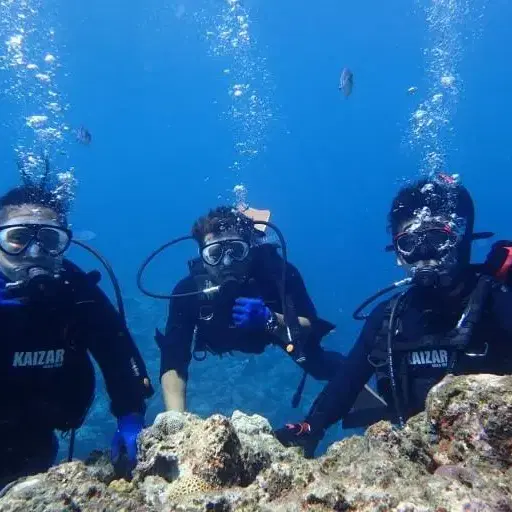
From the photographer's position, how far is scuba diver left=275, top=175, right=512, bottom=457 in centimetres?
397

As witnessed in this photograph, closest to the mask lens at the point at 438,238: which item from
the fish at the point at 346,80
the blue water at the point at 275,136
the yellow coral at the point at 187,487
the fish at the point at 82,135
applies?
the blue water at the point at 275,136

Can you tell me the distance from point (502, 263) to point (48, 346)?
4.00 metres

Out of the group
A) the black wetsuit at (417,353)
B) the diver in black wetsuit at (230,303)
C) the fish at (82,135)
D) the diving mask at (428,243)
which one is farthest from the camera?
the fish at (82,135)

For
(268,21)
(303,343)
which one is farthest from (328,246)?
(303,343)

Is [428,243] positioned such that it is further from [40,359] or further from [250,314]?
[40,359]

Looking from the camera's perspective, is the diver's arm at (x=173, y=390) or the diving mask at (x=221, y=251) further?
the diving mask at (x=221, y=251)

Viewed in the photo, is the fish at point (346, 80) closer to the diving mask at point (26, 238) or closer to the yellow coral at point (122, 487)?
the diving mask at point (26, 238)

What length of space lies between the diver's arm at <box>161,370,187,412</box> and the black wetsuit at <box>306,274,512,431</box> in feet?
5.27

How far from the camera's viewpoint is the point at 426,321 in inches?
171

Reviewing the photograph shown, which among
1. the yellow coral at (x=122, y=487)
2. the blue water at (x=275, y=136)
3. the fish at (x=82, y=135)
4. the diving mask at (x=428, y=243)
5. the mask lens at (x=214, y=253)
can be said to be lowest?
the yellow coral at (x=122, y=487)

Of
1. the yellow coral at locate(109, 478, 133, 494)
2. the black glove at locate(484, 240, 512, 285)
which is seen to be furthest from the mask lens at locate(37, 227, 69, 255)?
the black glove at locate(484, 240, 512, 285)

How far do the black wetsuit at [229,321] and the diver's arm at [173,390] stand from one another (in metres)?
0.07

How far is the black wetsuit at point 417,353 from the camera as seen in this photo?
396cm

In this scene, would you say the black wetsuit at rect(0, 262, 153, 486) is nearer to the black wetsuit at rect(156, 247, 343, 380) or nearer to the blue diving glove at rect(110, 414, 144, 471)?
the blue diving glove at rect(110, 414, 144, 471)
